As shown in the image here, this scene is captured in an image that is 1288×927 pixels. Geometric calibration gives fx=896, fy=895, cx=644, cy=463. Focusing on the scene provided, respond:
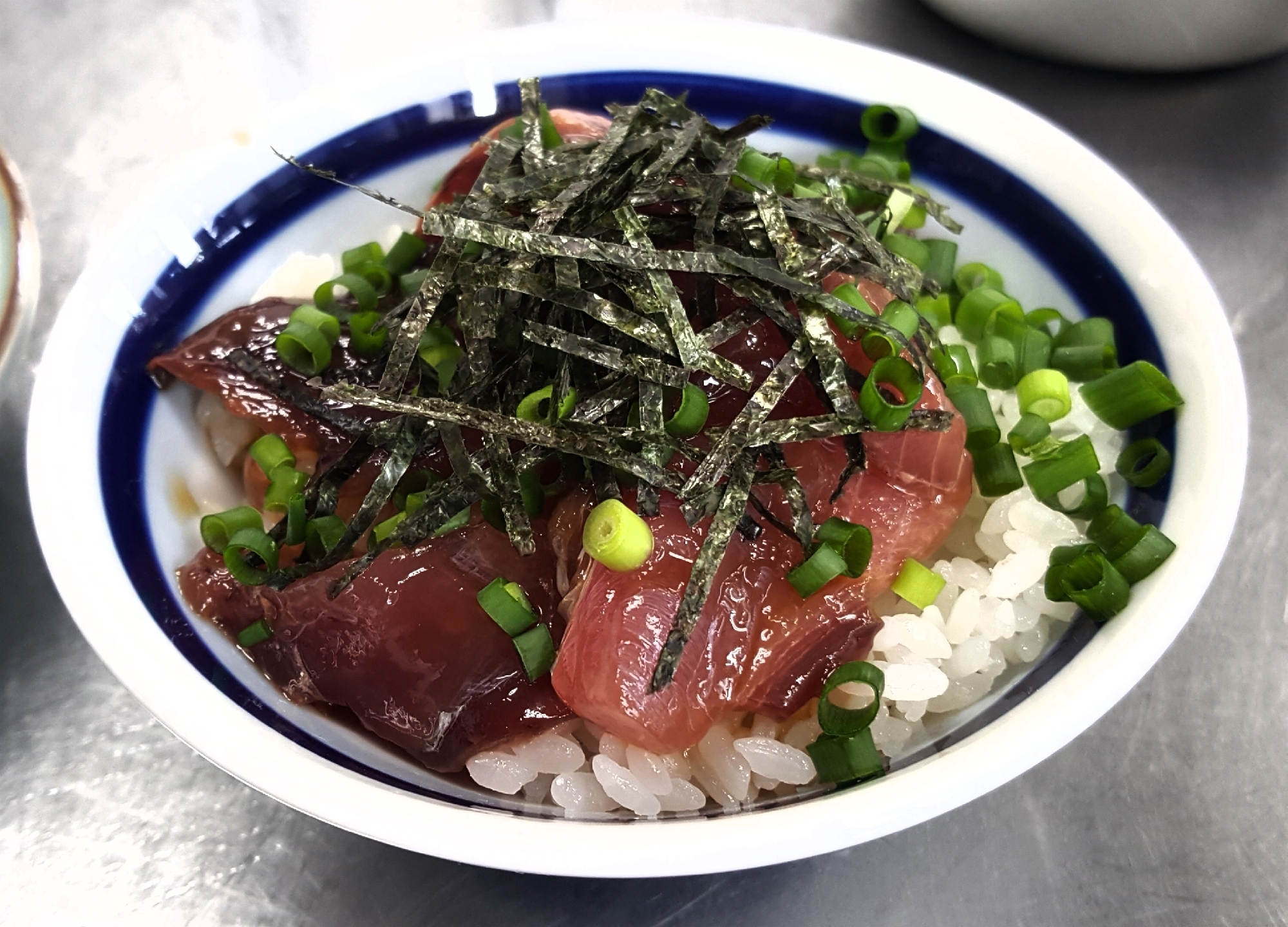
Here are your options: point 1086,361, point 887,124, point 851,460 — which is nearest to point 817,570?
point 851,460

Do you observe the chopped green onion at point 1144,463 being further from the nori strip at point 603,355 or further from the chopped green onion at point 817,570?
the nori strip at point 603,355

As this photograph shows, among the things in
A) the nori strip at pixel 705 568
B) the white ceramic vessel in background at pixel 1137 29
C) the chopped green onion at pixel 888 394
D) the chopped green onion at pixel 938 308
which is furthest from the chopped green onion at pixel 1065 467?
the white ceramic vessel in background at pixel 1137 29

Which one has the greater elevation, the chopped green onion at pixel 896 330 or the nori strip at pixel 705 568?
the chopped green onion at pixel 896 330

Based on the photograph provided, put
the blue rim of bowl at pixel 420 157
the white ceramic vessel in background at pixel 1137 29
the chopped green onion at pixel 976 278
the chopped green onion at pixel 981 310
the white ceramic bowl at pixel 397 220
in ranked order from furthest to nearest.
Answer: the white ceramic vessel in background at pixel 1137 29 < the chopped green onion at pixel 976 278 < the chopped green onion at pixel 981 310 < the blue rim of bowl at pixel 420 157 < the white ceramic bowl at pixel 397 220

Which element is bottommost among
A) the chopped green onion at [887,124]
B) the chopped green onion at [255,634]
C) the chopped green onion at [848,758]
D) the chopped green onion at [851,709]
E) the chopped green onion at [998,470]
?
the chopped green onion at [255,634]

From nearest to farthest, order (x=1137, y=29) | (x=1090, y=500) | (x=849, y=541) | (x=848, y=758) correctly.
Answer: (x=848, y=758) < (x=849, y=541) < (x=1090, y=500) < (x=1137, y=29)

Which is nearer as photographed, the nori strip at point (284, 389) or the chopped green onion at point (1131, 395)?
the chopped green onion at point (1131, 395)

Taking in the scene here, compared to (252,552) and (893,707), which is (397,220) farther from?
(893,707)
